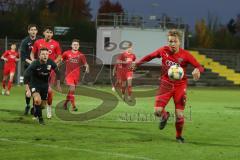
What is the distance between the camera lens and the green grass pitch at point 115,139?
10.6 meters

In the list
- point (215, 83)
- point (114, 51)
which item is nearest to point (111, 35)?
point (114, 51)

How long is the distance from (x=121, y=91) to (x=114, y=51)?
1283 inches

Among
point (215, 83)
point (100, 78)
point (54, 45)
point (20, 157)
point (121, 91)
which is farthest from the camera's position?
point (215, 83)

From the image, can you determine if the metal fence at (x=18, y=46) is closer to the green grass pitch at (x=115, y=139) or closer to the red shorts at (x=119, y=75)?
the red shorts at (x=119, y=75)

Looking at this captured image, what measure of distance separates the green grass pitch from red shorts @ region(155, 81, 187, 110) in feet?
2.45

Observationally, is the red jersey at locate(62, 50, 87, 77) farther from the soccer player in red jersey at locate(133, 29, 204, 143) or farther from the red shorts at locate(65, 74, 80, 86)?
the soccer player in red jersey at locate(133, 29, 204, 143)

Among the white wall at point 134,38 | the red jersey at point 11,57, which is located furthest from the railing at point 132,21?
the red jersey at point 11,57

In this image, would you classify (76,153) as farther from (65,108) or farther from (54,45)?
(65,108)

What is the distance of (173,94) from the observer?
1284 centimetres

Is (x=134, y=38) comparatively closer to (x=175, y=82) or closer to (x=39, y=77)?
(x=39, y=77)

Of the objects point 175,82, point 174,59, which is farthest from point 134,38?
point 175,82

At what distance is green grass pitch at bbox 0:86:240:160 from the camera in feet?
34.8

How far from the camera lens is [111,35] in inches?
2379

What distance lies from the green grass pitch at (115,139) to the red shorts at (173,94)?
747 mm
